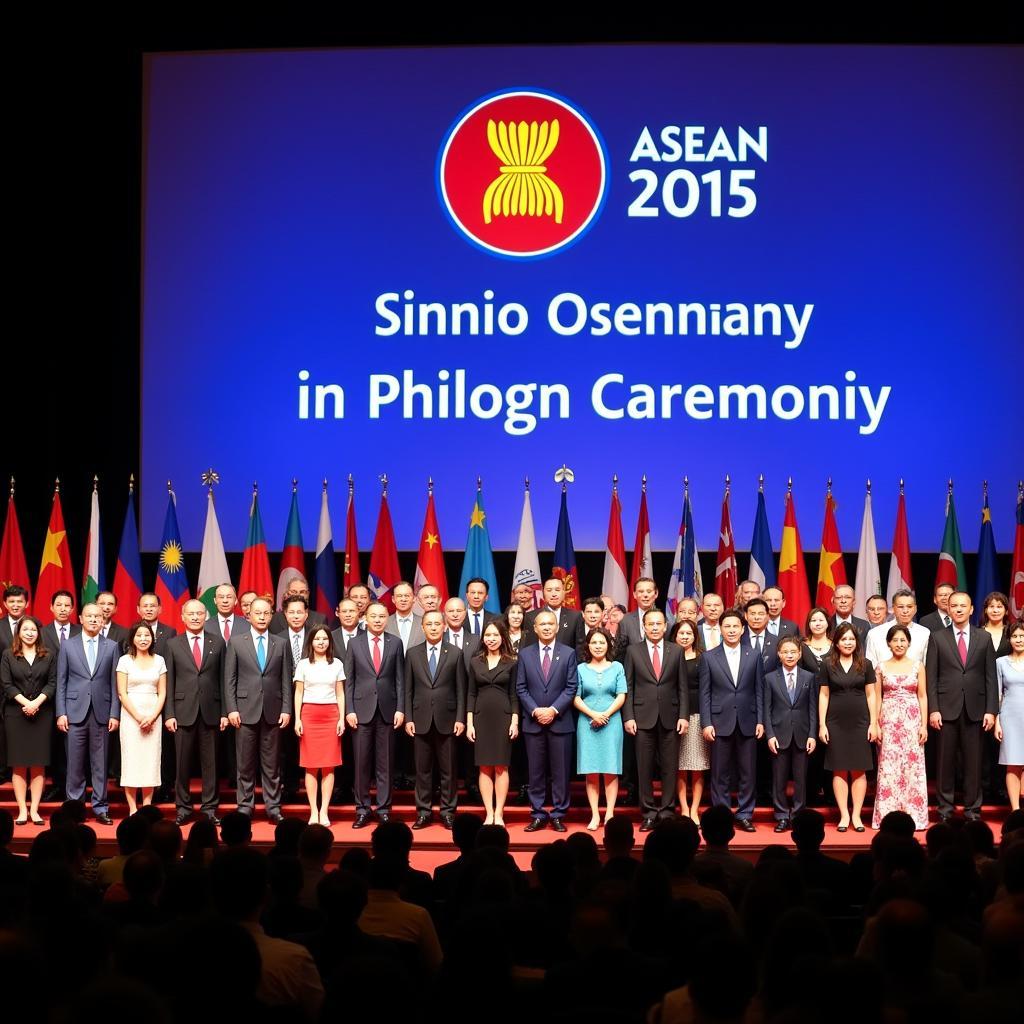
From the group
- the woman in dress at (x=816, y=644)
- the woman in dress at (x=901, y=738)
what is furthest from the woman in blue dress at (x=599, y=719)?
Result: the woman in dress at (x=901, y=738)

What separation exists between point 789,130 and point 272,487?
4.61 m

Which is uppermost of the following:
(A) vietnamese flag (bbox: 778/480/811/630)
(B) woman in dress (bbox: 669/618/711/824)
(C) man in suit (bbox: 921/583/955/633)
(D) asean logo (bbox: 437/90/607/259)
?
(D) asean logo (bbox: 437/90/607/259)

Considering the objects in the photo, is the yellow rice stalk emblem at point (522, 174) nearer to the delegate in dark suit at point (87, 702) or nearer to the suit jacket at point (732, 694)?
the suit jacket at point (732, 694)

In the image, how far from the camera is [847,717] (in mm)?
8250

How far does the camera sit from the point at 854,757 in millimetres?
8242

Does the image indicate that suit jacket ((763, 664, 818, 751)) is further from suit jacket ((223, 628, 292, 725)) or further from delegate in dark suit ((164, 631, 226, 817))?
delegate in dark suit ((164, 631, 226, 817))

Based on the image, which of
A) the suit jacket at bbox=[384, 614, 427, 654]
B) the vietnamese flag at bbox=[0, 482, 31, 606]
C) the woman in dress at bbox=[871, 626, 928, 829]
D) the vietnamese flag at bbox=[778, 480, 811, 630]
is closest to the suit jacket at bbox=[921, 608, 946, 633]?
the woman in dress at bbox=[871, 626, 928, 829]

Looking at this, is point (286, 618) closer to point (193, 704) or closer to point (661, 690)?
point (193, 704)

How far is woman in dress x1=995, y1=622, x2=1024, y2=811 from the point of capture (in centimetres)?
826

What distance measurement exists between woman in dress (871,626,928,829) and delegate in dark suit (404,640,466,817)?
255 centimetres

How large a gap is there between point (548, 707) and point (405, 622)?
122 cm

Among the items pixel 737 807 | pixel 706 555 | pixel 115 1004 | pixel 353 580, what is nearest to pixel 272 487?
pixel 353 580

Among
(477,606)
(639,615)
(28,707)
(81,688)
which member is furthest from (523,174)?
(28,707)

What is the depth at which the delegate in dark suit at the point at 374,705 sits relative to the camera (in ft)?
27.7
